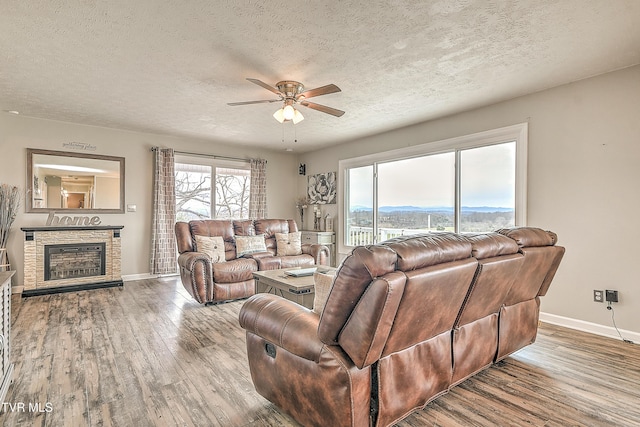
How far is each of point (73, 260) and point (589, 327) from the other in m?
6.62

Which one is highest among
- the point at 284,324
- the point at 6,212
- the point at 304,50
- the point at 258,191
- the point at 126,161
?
the point at 304,50

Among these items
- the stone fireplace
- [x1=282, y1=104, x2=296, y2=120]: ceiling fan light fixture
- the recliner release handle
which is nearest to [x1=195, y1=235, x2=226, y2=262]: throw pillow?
the stone fireplace

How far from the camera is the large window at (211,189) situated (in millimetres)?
6176

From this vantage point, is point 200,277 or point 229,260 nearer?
point 200,277

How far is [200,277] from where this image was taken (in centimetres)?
398

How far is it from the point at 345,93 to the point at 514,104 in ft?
6.62

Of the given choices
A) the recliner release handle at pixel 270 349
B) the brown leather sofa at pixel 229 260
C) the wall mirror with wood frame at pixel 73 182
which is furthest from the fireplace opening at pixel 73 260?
the recliner release handle at pixel 270 349

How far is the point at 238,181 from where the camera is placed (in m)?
6.80

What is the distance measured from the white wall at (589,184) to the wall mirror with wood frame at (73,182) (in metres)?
5.93

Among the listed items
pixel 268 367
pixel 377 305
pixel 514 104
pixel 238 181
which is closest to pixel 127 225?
pixel 238 181

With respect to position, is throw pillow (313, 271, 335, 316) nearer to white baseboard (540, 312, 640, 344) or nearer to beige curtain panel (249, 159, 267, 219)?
white baseboard (540, 312, 640, 344)

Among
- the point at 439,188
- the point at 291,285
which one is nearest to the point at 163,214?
the point at 291,285

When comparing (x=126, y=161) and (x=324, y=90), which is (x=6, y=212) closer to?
(x=126, y=161)

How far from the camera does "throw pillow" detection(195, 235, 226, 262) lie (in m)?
4.44
